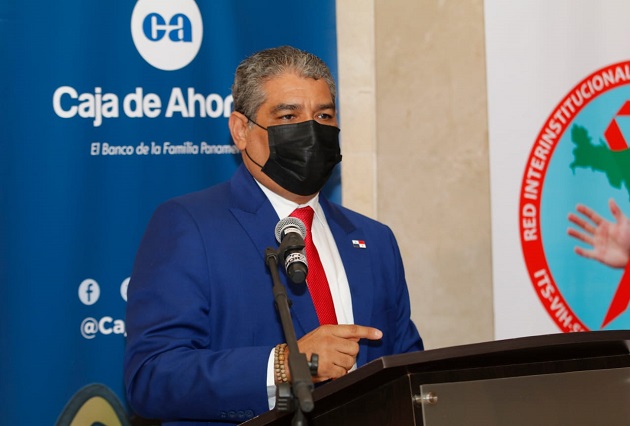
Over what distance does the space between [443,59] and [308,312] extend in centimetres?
206

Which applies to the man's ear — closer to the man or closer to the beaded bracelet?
the man

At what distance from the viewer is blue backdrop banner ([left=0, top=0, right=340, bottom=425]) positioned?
11.9 feet

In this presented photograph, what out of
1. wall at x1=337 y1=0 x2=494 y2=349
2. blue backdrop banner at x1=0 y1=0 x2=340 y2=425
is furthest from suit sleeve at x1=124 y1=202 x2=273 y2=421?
wall at x1=337 y1=0 x2=494 y2=349

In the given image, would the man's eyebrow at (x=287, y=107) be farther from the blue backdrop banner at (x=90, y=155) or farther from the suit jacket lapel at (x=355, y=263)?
the blue backdrop banner at (x=90, y=155)

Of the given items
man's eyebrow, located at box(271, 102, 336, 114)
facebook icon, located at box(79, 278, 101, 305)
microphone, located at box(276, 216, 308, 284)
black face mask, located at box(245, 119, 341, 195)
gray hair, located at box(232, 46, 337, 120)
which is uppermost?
gray hair, located at box(232, 46, 337, 120)

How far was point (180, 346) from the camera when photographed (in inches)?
96.0

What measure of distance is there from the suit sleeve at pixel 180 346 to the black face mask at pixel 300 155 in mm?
333

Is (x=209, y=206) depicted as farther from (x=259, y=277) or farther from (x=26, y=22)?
(x=26, y=22)

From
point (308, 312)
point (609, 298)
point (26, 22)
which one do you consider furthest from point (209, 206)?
point (609, 298)

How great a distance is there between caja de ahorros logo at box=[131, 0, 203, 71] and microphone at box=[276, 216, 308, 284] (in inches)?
76.4

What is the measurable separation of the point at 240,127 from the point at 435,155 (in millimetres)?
1564

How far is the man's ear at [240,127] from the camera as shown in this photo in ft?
9.65

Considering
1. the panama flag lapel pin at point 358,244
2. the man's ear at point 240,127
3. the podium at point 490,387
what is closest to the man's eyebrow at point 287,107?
the man's ear at point 240,127

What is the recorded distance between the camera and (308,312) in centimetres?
265
